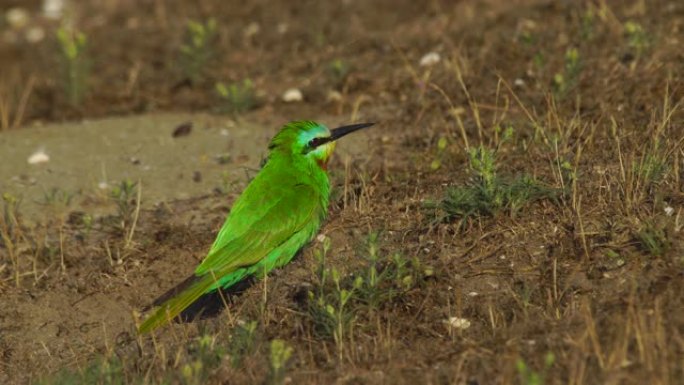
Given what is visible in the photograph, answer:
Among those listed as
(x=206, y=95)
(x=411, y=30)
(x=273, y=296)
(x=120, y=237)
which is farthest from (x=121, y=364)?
(x=411, y=30)

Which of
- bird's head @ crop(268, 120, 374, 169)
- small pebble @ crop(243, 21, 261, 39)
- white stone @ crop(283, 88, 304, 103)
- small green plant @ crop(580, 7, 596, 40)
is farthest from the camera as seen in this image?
small pebble @ crop(243, 21, 261, 39)

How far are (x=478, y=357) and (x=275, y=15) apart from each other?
5.39 m

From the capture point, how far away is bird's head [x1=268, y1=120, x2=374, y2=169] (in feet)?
16.8

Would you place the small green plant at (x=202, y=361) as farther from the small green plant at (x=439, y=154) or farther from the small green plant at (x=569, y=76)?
the small green plant at (x=569, y=76)

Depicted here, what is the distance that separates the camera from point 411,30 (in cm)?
781

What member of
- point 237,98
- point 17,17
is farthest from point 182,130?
point 17,17

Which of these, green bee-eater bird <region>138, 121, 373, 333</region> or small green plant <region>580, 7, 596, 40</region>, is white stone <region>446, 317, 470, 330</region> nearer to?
green bee-eater bird <region>138, 121, 373, 333</region>

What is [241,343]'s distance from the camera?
13.5ft

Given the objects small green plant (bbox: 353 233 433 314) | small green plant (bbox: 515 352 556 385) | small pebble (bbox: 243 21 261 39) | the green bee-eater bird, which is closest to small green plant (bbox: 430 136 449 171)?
the green bee-eater bird

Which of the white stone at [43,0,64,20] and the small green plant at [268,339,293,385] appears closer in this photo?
the small green plant at [268,339,293,385]

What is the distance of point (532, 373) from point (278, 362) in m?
0.88

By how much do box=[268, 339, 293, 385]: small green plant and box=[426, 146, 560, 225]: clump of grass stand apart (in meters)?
1.28

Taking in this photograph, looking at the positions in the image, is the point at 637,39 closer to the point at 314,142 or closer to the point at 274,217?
the point at 314,142

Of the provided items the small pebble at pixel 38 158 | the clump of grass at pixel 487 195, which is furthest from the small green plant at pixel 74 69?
the clump of grass at pixel 487 195
